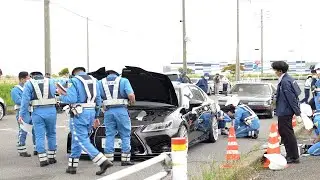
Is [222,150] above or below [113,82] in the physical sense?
below

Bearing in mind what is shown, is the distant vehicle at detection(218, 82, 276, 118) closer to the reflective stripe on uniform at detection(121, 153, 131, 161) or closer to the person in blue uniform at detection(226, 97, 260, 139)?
the person in blue uniform at detection(226, 97, 260, 139)

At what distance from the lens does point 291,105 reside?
8969mm

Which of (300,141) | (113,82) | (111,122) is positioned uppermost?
(113,82)

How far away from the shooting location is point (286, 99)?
9070mm

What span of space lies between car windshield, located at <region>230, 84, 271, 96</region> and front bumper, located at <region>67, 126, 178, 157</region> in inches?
424

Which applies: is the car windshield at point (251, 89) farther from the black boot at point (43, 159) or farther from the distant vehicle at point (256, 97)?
the black boot at point (43, 159)

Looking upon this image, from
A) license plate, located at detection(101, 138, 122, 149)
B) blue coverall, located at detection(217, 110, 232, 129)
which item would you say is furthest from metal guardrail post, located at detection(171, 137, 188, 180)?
blue coverall, located at detection(217, 110, 232, 129)

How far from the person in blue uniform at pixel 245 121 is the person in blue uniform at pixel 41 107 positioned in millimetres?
5190

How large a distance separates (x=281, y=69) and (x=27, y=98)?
4514mm

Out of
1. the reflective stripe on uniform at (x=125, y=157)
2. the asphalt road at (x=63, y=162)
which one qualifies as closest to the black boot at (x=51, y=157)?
the asphalt road at (x=63, y=162)

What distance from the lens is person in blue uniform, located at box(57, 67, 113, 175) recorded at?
7812 mm

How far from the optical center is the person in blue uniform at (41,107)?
8.90m

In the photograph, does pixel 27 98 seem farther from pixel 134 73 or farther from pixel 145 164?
pixel 145 164

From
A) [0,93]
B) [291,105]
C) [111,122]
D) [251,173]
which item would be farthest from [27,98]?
[0,93]
